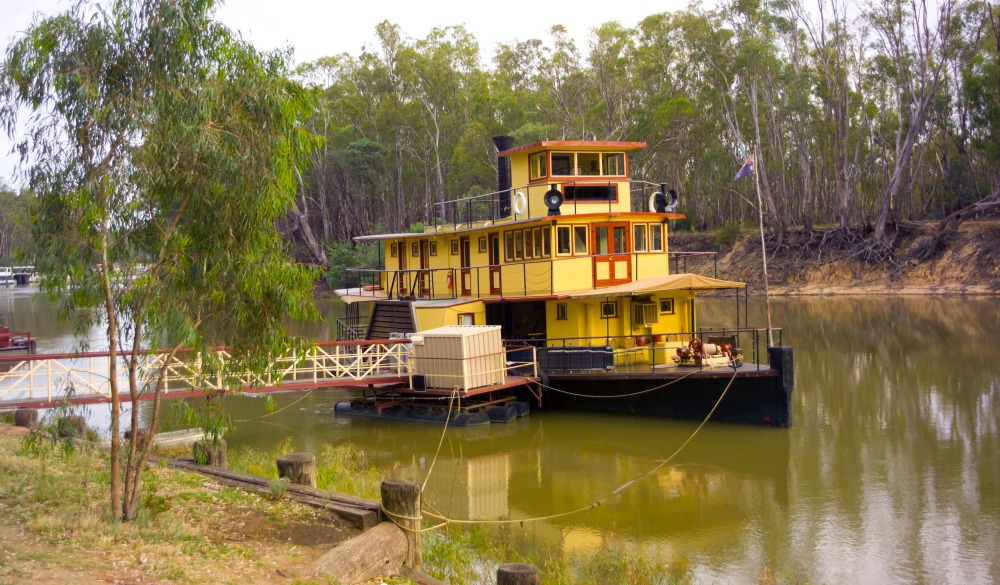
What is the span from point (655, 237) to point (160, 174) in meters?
15.3

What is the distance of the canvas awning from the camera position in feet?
60.7

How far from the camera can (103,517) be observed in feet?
28.1

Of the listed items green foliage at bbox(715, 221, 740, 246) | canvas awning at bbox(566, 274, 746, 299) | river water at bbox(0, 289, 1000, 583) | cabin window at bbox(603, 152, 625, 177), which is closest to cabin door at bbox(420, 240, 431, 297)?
river water at bbox(0, 289, 1000, 583)

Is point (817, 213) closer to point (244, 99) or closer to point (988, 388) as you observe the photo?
point (988, 388)

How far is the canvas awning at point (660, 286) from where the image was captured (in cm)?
1852

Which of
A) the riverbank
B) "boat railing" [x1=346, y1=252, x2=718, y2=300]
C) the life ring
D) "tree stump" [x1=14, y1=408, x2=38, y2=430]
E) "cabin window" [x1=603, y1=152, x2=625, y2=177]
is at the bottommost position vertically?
the riverbank

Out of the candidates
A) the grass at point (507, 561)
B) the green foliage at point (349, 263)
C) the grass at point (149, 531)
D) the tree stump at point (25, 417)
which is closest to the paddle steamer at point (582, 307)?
the grass at point (507, 561)

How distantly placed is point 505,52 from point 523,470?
190ft

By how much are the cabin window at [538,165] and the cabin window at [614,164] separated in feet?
5.00

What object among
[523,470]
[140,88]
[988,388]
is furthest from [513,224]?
[140,88]

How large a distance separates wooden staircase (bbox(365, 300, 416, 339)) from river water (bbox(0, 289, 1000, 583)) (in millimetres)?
2354

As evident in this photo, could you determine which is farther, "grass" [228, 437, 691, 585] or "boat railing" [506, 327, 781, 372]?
"boat railing" [506, 327, 781, 372]

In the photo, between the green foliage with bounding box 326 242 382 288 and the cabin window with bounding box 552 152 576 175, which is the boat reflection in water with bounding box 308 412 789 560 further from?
the green foliage with bounding box 326 242 382 288

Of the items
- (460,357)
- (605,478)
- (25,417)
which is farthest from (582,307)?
(25,417)
